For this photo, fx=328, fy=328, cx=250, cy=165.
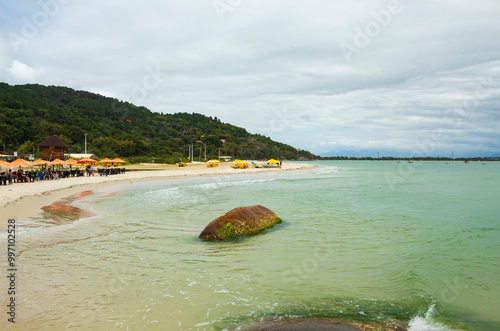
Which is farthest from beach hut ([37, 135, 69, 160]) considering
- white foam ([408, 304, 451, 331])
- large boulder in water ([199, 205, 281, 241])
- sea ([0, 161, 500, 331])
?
white foam ([408, 304, 451, 331])

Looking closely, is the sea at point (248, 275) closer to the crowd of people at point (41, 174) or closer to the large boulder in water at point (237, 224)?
the large boulder in water at point (237, 224)

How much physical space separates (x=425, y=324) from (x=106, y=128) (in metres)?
101

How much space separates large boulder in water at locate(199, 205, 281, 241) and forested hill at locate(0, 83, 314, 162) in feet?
213

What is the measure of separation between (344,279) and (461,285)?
2.15 meters

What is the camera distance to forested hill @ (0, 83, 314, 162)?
72438 mm

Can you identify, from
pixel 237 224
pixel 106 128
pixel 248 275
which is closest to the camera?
pixel 248 275

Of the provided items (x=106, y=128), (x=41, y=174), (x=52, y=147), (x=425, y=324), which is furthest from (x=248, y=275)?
(x=106, y=128)

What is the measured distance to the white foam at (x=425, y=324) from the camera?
439 centimetres

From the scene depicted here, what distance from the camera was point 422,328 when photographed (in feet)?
14.4

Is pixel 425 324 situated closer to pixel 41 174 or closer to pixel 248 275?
pixel 248 275

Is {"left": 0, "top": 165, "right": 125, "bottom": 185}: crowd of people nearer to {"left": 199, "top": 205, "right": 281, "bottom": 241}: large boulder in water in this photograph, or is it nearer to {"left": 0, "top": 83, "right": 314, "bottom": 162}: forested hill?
{"left": 199, "top": 205, "right": 281, "bottom": 241}: large boulder in water

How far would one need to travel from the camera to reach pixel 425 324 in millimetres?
4516

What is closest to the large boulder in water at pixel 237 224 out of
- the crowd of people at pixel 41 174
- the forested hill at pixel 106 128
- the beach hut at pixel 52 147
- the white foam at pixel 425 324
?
the white foam at pixel 425 324

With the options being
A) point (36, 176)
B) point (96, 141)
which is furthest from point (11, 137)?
point (36, 176)
